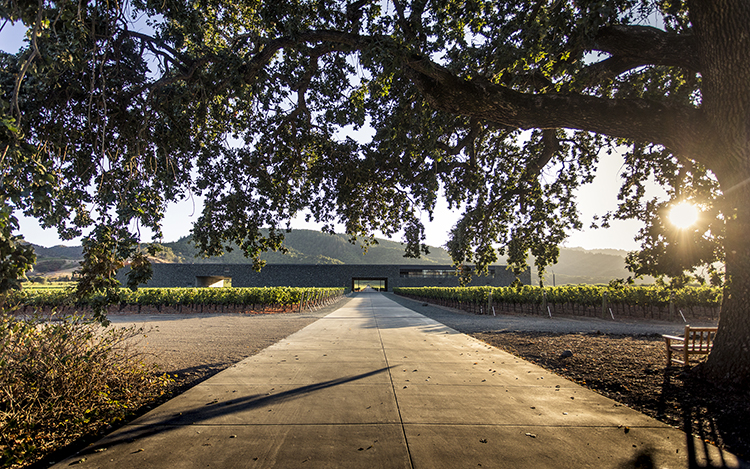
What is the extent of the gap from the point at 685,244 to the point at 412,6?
664cm

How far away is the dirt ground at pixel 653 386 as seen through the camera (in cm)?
346

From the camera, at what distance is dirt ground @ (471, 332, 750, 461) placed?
3457 mm

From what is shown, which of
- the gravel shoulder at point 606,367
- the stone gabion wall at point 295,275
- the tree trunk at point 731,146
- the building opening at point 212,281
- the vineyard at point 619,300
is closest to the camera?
the gravel shoulder at point 606,367

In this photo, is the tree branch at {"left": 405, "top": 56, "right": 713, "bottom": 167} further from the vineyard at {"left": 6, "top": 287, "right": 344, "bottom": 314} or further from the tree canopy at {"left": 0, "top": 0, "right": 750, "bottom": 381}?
the vineyard at {"left": 6, "top": 287, "right": 344, "bottom": 314}

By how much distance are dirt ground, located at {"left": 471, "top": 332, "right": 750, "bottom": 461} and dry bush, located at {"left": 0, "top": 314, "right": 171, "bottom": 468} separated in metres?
5.84

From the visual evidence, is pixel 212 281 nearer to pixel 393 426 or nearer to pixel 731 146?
pixel 393 426

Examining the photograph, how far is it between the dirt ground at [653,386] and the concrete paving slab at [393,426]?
352mm

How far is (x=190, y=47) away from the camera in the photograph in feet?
19.8

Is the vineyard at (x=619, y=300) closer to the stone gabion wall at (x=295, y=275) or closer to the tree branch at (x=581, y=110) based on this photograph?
the tree branch at (x=581, y=110)

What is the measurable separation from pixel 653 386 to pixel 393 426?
13.1ft

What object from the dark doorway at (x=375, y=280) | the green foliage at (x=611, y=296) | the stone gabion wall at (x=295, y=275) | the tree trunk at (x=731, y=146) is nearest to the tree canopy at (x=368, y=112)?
the tree trunk at (x=731, y=146)

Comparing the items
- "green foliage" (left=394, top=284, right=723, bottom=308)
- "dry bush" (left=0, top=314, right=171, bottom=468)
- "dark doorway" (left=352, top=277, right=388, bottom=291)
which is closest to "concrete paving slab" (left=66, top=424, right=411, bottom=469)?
"dry bush" (left=0, top=314, right=171, bottom=468)

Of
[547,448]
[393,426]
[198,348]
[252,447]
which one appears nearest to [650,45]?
[547,448]

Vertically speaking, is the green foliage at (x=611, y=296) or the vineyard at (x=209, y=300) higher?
the green foliage at (x=611, y=296)
